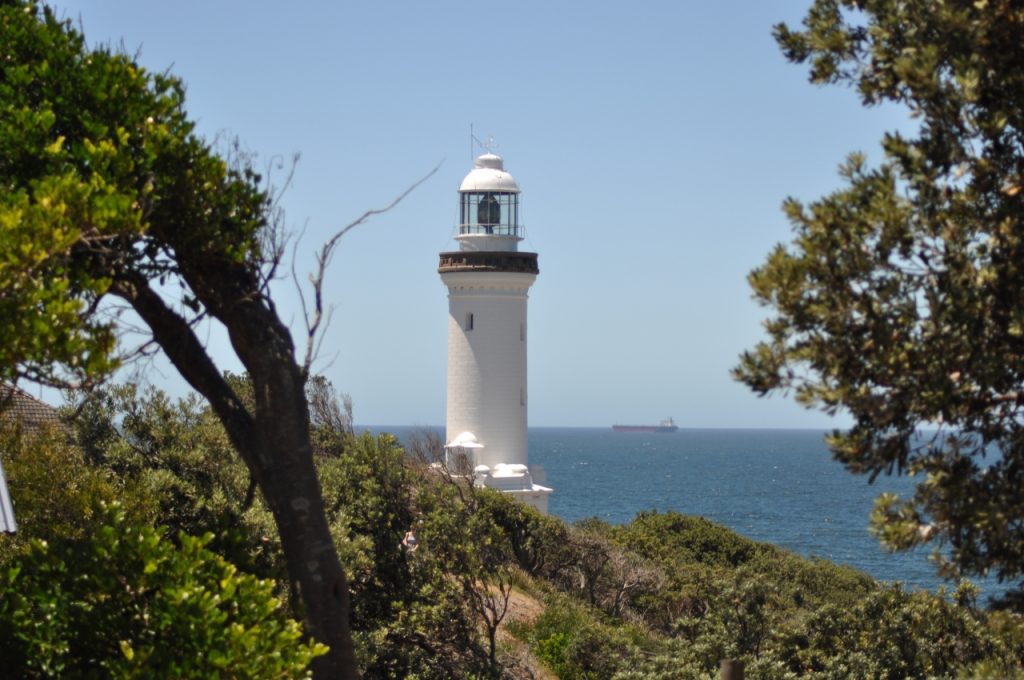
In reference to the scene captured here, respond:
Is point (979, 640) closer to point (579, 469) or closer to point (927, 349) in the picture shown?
point (927, 349)

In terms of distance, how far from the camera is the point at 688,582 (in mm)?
23797

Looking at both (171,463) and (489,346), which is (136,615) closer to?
(171,463)

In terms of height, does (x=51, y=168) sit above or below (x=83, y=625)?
above

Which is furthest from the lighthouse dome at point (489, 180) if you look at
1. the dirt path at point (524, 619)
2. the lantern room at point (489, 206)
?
the dirt path at point (524, 619)

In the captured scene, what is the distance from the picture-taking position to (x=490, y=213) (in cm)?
3541

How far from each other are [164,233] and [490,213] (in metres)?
29.0

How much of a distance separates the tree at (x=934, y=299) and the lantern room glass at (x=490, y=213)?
98.3ft

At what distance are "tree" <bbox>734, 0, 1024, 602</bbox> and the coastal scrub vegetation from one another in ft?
2.59

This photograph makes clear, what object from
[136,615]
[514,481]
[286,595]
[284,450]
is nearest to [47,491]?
[286,595]

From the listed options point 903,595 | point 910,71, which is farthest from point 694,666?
point 910,71

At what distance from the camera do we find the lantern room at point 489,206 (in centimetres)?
3531

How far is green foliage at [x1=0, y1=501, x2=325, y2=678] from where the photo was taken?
5.67 meters

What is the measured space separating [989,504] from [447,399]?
1192 inches

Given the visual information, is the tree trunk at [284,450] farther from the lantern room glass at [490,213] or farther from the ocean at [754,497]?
the lantern room glass at [490,213]
